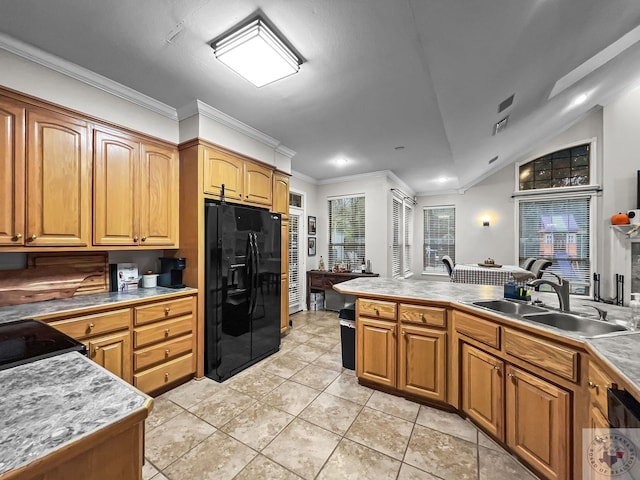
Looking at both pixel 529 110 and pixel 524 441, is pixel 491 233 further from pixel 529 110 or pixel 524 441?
pixel 524 441

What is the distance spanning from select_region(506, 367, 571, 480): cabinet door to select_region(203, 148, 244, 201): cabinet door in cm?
282

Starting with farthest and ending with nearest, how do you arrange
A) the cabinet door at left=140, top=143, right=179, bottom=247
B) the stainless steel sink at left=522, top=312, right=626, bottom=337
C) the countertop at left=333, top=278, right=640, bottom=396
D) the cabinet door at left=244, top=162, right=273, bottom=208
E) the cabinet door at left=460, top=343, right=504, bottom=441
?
the cabinet door at left=244, top=162, right=273, bottom=208
the cabinet door at left=140, top=143, right=179, bottom=247
the cabinet door at left=460, top=343, right=504, bottom=441
the stainless steel sink at left=522, top=312, right=626, bottom=337
the countertop at left=333, top=278, right=640, bottom=396

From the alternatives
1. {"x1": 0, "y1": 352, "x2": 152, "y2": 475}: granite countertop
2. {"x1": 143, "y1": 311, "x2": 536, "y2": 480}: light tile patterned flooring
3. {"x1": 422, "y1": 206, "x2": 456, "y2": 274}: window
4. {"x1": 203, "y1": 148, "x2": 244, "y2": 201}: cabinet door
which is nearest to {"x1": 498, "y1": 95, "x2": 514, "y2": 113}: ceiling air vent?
{"x1": 203, "y1": 148, "x2": 244, "y2": 201}: cabinet door

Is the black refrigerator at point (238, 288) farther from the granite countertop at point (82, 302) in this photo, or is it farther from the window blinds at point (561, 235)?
the window blinds at point (561, 235)

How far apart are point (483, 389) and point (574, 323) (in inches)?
28.4

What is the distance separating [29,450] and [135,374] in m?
1.95

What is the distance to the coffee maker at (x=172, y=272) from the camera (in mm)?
2697

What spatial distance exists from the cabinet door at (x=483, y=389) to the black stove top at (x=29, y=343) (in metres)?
2.32

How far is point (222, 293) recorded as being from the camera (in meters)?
2.67

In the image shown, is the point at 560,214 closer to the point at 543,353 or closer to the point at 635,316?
the point at 635,316

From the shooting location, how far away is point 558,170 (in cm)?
555

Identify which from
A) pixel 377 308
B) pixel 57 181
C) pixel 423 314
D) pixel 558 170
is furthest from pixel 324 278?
pixel 558 170

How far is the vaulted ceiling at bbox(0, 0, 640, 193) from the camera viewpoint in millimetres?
1562

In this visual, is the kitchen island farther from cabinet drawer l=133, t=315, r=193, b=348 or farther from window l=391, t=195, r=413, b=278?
window l=391, t=195, r=413, b=278
